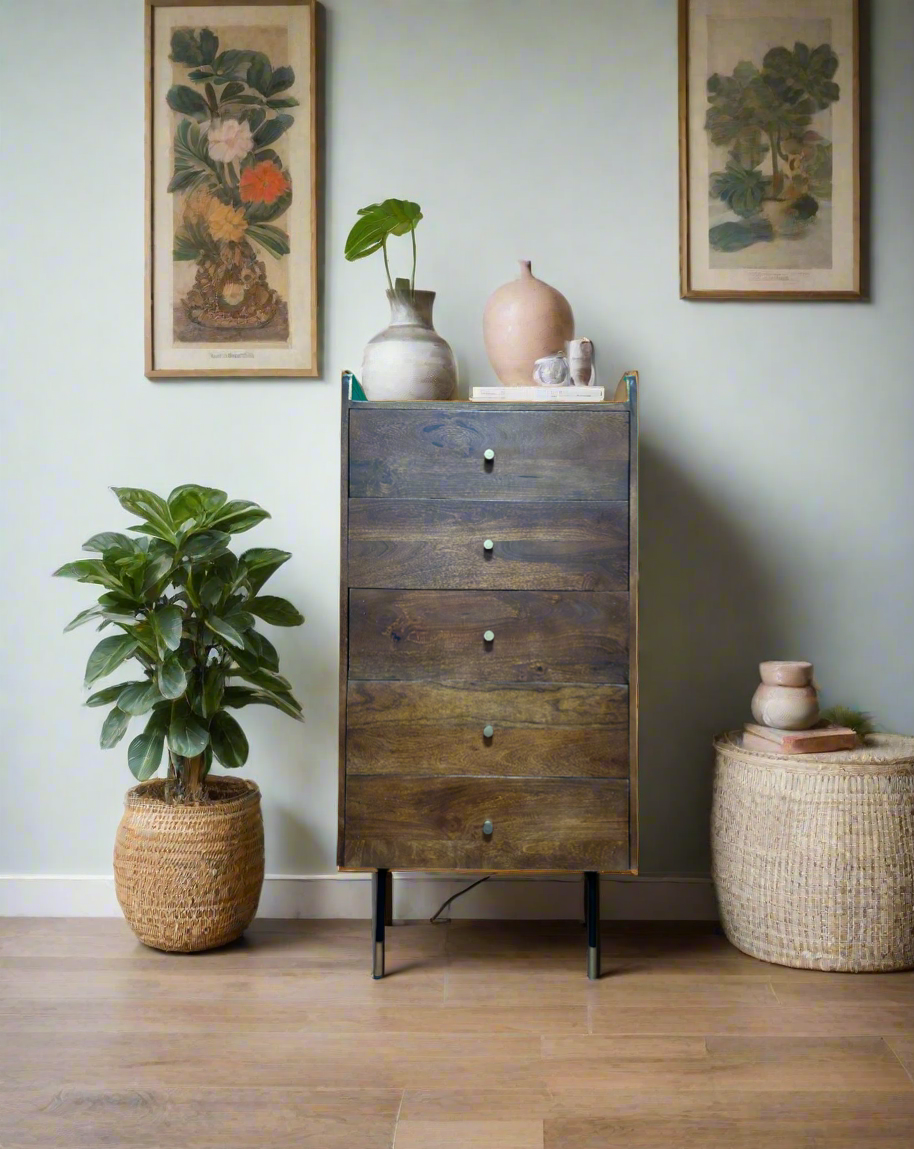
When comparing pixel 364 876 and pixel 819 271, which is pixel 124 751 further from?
pixel 819 271

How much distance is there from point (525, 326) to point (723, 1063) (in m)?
1.43

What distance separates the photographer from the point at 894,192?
89.3 inches

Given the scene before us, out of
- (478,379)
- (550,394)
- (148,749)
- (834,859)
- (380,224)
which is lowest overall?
(834,859)

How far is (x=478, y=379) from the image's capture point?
2.28m

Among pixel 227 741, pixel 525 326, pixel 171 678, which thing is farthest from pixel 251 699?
pixel 525 326

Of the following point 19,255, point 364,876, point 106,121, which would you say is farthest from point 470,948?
point 106,121

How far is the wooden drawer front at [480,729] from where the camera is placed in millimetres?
1858

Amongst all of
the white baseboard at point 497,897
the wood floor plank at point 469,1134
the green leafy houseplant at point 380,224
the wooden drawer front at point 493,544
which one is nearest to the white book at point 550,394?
the wooden drawer front at point 493,544

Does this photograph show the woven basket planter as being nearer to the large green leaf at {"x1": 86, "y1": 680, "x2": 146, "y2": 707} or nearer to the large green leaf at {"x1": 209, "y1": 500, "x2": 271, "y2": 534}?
the large green leaf at {"x1": 86, "y1": 680, "x2": 146, "y2": 707}

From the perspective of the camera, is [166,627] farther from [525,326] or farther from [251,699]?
[525,326]

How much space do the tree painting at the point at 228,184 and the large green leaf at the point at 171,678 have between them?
32.3 inches

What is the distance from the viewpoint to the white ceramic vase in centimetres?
196

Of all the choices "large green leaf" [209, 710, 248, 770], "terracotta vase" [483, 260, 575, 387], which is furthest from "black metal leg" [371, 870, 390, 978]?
"terracotta vase" [483, 260, 575, 387]

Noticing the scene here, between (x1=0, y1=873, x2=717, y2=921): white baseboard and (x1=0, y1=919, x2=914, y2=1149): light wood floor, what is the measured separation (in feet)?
0.32
